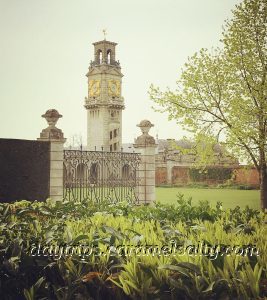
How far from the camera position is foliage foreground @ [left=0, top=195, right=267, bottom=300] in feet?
7.03

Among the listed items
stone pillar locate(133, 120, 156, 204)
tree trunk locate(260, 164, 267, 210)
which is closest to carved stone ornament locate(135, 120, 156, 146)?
stone pillar locate(133, 120, 156, 204)

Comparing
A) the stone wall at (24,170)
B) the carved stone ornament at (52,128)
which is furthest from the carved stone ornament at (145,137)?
the stone wall at (24,170)

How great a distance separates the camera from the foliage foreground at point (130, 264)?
7.03 ft

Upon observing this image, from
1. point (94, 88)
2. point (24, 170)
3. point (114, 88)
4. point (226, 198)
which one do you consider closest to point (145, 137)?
point (24, 170)

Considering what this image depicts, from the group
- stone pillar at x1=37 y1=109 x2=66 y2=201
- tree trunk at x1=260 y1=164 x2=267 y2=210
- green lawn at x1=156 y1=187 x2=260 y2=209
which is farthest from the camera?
green lawn at x1=156 y1=187 x2=260 y2=209

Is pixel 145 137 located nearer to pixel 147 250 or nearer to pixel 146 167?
pixel 146 167

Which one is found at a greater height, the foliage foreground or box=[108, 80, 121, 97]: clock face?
box=[108, 80, 121, 97]: clock face

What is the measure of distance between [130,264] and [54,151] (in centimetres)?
1186

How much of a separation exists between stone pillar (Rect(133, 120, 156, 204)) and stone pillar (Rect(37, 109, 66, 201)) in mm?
3546

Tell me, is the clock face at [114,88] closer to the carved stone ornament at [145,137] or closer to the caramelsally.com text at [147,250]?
the carved stone ornament at [145,137]

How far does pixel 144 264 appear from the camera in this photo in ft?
7.55

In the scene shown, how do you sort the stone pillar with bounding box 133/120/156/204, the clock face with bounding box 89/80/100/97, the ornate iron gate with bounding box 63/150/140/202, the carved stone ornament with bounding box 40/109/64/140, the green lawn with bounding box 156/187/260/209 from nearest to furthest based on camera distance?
the carved stone ornament with bounding box 40/109/64/140, the ornate iron gate with bounding box 63/150/140/202, the stone pillar with bounding box 133/120/156/204, the green lawn with bounding box 156/187/260/209, the clock face with bounding box 89/80/100/97

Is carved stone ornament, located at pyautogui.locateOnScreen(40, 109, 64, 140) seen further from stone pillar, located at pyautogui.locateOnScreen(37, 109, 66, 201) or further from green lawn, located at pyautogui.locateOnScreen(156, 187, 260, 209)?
green lawn, located at pyautogui.locateOnScreen(156, 187, 260, 209)

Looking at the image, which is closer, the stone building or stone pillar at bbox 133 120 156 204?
stone pillar at bbox 133 120 156 204
